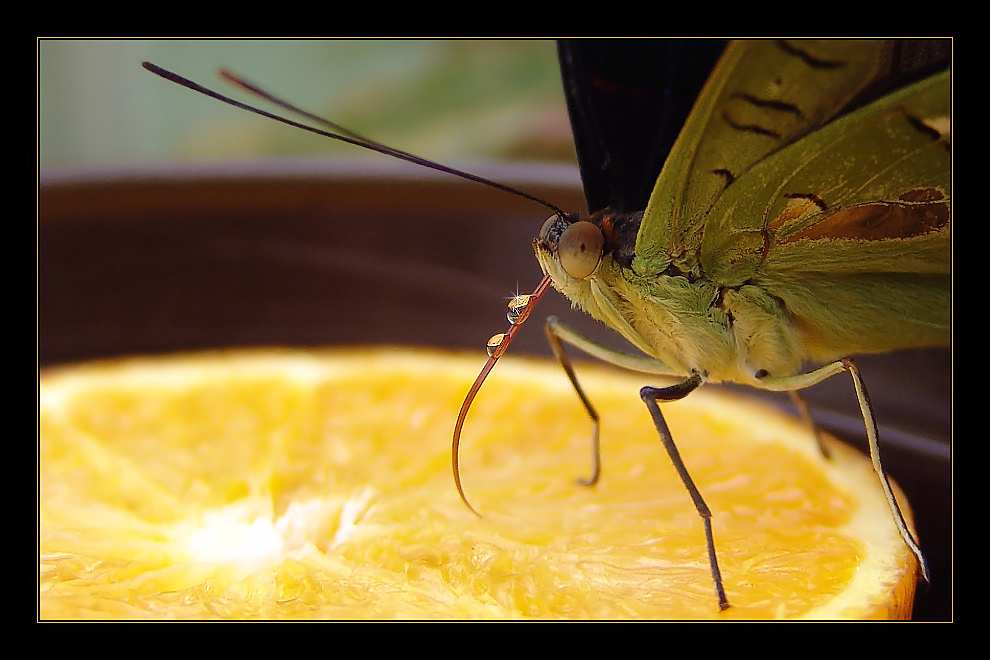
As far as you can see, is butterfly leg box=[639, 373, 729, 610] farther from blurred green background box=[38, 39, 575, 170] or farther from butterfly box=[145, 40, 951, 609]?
blurred green background box=[38, 39, 575, 170]

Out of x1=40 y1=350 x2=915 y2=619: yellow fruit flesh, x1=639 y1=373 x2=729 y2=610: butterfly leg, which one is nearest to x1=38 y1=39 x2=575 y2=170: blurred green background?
x1=40 y1=350 x2=915 y2=619: yellow fruit flesh

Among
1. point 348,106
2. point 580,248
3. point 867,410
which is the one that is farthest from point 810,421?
point 348,106

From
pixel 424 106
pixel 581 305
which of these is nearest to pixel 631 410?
pixel 581 305

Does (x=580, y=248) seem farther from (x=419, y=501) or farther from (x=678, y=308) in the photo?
(x=419, y=501)

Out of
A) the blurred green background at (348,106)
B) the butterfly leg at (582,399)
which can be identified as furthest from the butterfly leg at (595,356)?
the blurred green background at (348,106)

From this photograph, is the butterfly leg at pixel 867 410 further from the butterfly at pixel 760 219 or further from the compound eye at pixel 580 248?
the compound eye at pixel 580 248
